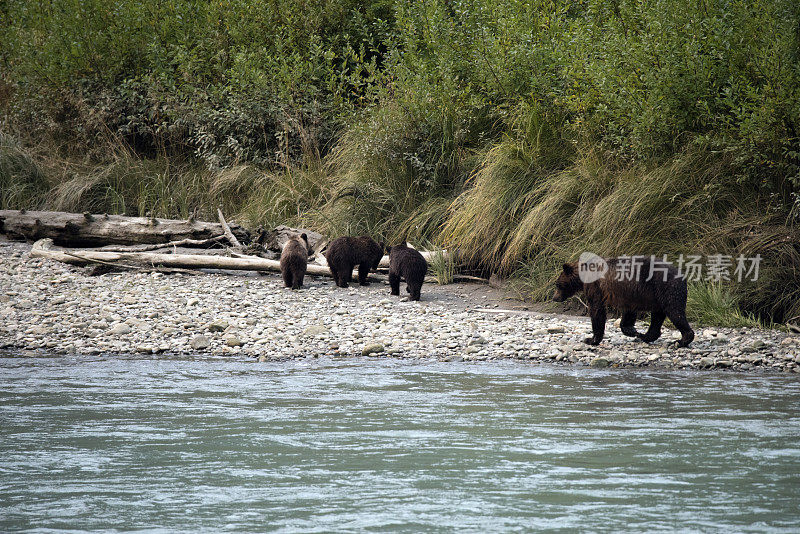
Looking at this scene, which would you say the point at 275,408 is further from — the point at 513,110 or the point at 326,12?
the point at 326,12

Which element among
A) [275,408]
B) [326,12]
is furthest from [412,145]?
[275,408]

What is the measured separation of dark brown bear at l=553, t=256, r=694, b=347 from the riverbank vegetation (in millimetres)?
1277

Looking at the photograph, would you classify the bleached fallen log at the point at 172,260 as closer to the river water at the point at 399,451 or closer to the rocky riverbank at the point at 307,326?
the rocky riverbank at the point at 307,326

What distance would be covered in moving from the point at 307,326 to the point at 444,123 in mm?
5188

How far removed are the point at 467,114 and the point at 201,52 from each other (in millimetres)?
6896

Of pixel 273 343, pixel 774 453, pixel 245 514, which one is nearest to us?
pixel 245 514

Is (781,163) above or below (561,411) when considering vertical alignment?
above

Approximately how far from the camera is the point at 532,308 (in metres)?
10.9

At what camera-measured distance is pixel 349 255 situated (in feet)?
37.7

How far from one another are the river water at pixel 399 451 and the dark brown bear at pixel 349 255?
3713 mm

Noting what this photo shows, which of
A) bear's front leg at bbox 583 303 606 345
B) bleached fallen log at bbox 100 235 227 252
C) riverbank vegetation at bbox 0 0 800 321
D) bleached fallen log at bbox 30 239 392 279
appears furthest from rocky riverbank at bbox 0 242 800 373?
riverbank vegetation at bbox 0 0 800 321

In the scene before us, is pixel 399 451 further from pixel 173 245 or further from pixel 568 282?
pixel 173 245

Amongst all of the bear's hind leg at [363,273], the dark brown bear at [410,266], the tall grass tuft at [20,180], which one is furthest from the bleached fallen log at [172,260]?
the tall grass tuft at [20,180]

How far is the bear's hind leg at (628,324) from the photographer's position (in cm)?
895
